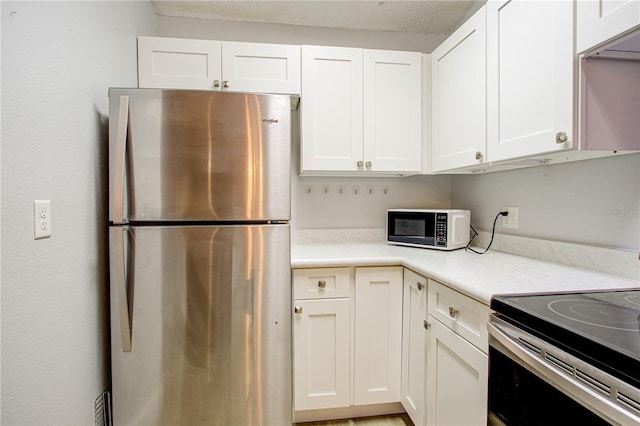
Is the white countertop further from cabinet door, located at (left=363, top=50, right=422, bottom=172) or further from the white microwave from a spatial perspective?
cabinet door, located at (left=363, top=50, right=422, bottom=172)

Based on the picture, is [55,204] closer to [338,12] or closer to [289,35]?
[289,35]

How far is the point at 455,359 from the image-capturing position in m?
1.24

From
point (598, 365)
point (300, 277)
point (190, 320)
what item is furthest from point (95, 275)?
point (598, 365)

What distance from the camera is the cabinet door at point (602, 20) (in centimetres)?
89

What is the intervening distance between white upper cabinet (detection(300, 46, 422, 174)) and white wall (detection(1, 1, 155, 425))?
3.51 feet

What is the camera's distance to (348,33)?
2.32 metres

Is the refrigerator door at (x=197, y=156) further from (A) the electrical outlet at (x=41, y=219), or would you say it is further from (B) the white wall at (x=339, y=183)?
(B) the white wall at (x=339, y=183)

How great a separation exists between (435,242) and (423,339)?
65 cm

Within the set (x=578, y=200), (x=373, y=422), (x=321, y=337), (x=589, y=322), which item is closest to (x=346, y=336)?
(x=321, y=337)

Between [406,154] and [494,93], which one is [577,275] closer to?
[494,93]

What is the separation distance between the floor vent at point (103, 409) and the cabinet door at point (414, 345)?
4.74 ft

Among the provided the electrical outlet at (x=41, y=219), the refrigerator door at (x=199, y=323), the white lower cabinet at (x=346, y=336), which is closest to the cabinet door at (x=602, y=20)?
the white lower cabinet at (x=346, y=336)

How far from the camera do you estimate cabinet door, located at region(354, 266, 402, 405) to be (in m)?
1.68

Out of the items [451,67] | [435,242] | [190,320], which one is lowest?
[190,320]
